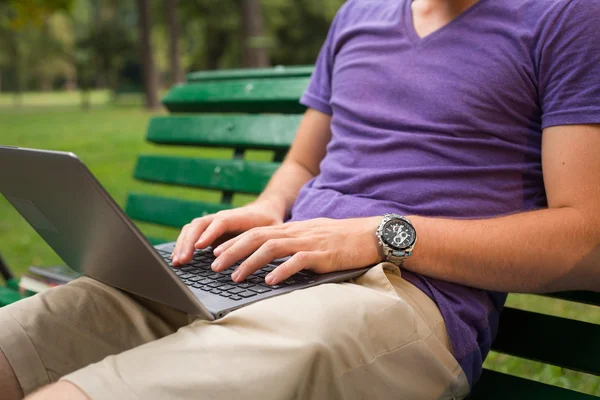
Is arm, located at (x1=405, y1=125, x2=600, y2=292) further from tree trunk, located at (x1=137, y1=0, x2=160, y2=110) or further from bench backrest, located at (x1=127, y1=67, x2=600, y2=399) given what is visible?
tree trunk, located at (x1=137, y1=0, x2=160, y2=110)

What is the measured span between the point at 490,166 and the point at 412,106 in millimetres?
289

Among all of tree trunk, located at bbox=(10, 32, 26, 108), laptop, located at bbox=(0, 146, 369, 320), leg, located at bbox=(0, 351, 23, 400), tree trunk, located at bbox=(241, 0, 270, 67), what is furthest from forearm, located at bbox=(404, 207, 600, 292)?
tree trunk, located at bbox=(10, 32, 26, 108)

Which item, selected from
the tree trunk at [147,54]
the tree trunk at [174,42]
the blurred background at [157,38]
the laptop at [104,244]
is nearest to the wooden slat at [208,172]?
the laptop at [104,244]

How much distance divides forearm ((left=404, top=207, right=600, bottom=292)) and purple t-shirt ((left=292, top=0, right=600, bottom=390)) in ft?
0.23

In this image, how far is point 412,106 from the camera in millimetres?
1986

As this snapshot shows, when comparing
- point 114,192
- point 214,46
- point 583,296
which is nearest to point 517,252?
point 583,296

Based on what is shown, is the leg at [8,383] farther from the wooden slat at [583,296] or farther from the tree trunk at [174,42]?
the tree trunk at [174,42]

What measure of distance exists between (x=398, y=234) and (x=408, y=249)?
41mm

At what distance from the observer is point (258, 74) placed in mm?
3182

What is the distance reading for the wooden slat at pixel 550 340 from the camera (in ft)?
6.20

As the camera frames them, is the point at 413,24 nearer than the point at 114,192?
Yes

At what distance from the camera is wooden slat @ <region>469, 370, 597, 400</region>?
6.06 ft

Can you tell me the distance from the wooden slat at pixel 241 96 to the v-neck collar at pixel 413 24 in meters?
0.74

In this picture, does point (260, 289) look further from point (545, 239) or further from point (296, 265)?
point (545, 239)
